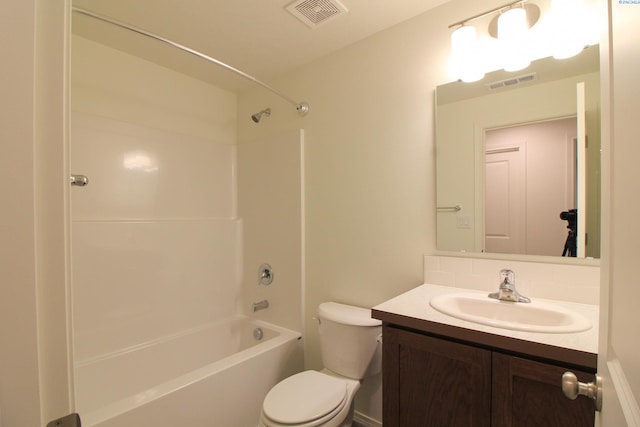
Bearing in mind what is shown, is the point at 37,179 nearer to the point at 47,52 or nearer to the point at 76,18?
the point at 47,52

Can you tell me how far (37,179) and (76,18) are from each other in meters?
1.82

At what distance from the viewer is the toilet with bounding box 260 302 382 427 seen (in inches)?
49.9

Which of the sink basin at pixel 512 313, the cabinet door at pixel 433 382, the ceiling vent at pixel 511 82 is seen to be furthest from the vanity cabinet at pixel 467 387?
the ceiling vent at pixel 511 82

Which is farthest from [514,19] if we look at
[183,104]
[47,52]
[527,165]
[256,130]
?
[183,104]

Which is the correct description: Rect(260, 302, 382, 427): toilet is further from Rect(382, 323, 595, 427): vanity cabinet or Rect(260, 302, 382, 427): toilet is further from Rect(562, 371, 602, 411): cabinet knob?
Rect(562, 371, 602, 411): cabinet knob

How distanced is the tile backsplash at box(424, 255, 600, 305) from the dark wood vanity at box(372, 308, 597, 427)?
517 mm

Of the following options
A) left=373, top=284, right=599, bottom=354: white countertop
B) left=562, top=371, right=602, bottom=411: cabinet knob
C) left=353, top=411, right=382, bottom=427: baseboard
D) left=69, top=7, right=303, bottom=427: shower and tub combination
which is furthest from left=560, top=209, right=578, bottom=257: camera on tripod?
left=69, top=7, right=303, bottom=427: shower and tub combination

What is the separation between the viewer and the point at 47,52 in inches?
16.2

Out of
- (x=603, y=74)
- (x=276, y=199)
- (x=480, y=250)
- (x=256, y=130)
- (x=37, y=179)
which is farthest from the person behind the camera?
(x=256, y=130)

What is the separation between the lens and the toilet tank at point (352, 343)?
1563 mm

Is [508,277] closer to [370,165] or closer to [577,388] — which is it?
[577,388]

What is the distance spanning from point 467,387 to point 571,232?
79 centimetres

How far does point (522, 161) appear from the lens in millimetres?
1321

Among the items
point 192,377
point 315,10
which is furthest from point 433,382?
point 315,10
